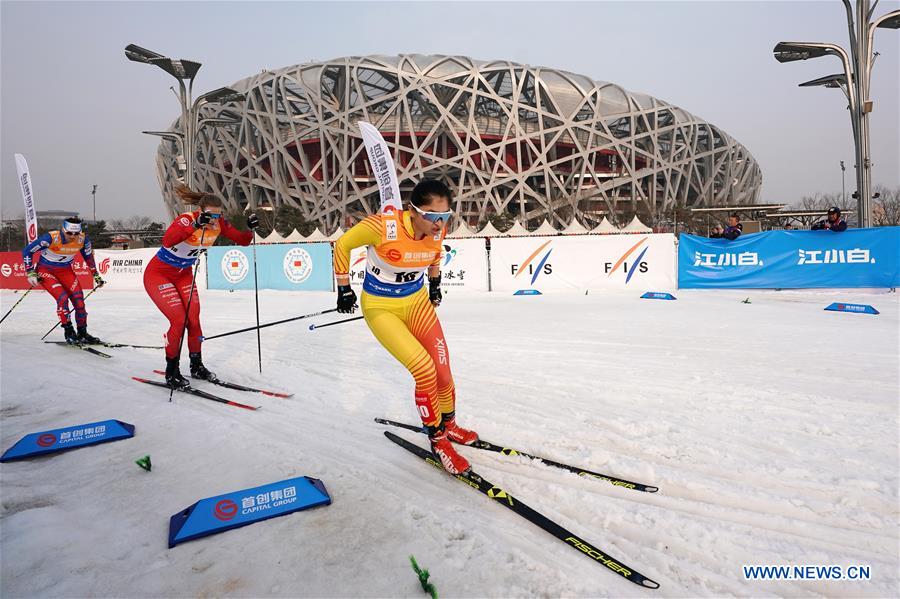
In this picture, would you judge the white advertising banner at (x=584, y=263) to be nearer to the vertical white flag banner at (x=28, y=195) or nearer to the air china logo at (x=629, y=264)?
the air china logo at (x=629, y=264)

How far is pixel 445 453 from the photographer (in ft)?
10.3

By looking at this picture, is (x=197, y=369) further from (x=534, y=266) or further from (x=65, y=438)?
(x=534, y=266)

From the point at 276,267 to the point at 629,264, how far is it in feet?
42.7

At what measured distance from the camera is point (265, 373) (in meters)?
5.99

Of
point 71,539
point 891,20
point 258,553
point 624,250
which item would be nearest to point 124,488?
point 71,539

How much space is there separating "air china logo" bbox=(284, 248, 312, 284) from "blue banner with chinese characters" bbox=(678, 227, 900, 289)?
1303 centimetres

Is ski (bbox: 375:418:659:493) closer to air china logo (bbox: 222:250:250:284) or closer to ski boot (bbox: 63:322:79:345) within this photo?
ski boot (bbox: 63:322:79:345)

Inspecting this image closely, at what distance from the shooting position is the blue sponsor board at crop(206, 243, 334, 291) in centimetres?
1775

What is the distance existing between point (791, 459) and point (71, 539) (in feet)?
14.0

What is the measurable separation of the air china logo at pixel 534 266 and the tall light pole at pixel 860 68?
950 cm

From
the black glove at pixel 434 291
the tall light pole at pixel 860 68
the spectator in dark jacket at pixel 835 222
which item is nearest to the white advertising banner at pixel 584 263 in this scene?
the spectator in dark jacket at pixel 835 222

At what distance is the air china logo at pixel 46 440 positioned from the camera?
353 centimetres

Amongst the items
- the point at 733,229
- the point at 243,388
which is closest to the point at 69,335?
the point at 243,388

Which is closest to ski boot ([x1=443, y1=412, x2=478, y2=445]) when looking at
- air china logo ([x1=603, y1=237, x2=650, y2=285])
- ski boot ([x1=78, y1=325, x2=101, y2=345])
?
ski boot ([x1=78, y1=325, x2=101, y2=345])
